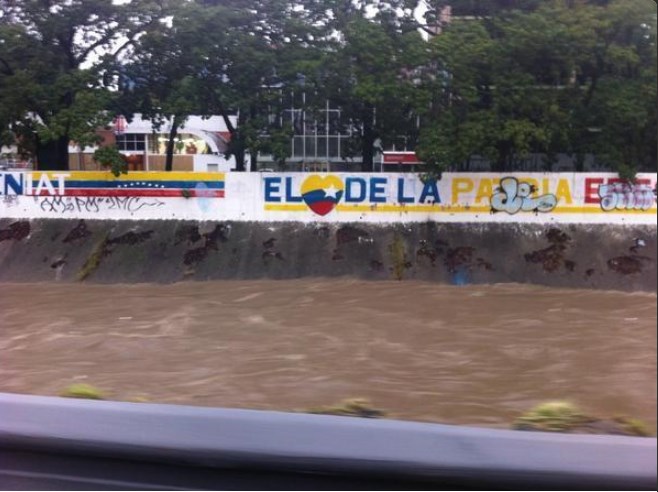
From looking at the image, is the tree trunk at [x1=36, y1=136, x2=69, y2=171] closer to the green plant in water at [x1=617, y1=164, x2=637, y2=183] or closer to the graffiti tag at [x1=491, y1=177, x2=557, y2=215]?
the graffiti tag at [x1=491, y1=177, x2=557, y2=215]

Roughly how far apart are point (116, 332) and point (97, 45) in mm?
15941

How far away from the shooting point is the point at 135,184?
25.1 m

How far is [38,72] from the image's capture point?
23.2 meters

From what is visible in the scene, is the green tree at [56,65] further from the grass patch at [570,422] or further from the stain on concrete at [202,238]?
the grass patch at [570,422]

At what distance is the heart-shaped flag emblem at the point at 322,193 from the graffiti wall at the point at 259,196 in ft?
0.11

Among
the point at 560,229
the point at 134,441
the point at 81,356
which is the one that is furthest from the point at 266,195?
the point at 134,441

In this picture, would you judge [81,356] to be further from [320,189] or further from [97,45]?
[97,45]

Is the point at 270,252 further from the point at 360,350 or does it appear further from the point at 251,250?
the point at 360,350

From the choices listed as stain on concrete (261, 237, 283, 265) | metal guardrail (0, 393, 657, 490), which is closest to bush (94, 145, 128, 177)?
stain on concrete (261, 237, 283, 265)

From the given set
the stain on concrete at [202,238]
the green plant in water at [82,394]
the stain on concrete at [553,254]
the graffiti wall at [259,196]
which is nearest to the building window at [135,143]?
the graffiti wall at [259,196]

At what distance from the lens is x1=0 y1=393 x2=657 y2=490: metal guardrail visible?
121 inches

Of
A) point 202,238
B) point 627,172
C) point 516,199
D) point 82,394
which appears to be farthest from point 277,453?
point 202,238

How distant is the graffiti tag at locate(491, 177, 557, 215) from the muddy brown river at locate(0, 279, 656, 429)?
12.8 feet

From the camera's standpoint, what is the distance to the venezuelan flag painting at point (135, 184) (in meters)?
24.8
